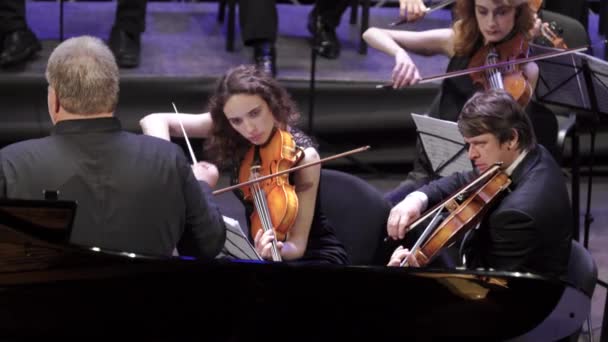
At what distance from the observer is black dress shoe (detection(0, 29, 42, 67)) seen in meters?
4.80

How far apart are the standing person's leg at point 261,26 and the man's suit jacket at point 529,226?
7.49 feet

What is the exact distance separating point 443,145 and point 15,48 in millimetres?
2264

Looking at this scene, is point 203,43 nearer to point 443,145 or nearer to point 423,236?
point 443,145

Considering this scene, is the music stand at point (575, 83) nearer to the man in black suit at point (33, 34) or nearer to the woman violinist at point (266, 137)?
the woman violinist at point (266, 137)

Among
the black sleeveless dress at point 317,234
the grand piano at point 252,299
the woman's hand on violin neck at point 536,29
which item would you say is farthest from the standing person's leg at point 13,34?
the grand piano at point 252,299

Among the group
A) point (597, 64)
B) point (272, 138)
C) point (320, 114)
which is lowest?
point (320, 114)

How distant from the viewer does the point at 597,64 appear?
11.0ft

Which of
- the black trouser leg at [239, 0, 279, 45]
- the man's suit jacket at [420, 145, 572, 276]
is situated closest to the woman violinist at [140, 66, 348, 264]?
the man's suit jacket at [420, 145, 572, 276]

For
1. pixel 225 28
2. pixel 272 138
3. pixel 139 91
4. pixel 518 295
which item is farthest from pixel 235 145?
pixel 225 28

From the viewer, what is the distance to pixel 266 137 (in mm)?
3098

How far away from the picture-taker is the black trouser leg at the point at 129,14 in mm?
4926

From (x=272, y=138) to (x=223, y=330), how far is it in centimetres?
102

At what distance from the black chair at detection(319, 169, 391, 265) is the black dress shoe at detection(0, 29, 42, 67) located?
2.19m

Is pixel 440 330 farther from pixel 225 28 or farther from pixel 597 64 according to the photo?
pixel 225 28
